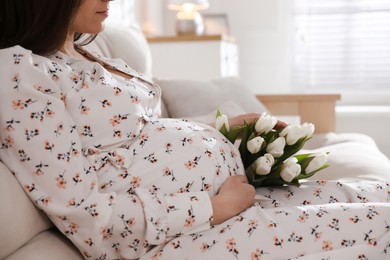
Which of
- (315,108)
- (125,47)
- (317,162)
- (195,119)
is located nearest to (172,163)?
(317,162)

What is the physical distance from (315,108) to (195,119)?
671 mm

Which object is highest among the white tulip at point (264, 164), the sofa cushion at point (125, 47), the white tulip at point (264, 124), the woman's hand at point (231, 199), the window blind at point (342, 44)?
the sofa cushion at point (125, 47)

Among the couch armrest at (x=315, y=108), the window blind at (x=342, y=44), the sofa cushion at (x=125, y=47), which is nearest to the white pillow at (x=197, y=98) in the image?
the sofa cushion at (x=125, y=47)

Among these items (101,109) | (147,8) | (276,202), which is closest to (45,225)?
(101,109)

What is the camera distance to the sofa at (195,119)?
101 cm

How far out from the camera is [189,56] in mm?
3461

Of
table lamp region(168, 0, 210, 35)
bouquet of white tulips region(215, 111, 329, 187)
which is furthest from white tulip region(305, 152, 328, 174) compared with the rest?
table lamp region(168, 0, 210, 35)

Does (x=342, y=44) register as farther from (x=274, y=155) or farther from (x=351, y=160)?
(x=274, y=155)

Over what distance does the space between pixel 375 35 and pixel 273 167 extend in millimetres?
3478

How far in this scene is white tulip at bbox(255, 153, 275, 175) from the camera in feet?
4.17

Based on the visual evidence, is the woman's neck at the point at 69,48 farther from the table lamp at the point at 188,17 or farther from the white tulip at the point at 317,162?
the table lamp at the point at 188,17

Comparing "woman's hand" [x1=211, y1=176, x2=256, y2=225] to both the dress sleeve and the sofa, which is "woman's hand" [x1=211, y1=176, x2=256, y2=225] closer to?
the dress sleeve

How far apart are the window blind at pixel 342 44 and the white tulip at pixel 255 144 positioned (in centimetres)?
343

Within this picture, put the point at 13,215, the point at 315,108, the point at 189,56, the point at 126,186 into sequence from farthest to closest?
1. the point at 189,56
2. the point at 315,108
3. the point at 126,186
4. the point at 13,215
